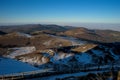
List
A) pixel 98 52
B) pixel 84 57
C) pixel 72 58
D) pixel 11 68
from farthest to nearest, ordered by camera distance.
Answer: pixel 98 52 → pixel 84 57 → pixel 72 58 → pixel 11 68

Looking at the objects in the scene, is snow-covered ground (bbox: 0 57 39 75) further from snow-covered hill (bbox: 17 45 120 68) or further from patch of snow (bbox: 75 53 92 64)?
patch of snow (bbox: 75 53 92 64)

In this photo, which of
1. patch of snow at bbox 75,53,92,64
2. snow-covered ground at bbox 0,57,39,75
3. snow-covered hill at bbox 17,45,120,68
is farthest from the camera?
patch of snow at bbox 75,53,92,64

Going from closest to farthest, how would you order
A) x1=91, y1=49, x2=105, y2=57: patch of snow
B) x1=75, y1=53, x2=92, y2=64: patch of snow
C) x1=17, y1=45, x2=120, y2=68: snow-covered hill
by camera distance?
x1=17, y1=45, x2=120, y2=68: snow-covered hill
x1=75, y1=53, x2=92, y2=64: patch of snow
x1=91, y1=49, x2=105, y2=57: patch of snow

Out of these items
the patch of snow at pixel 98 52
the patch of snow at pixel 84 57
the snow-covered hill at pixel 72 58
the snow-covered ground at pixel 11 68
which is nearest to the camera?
the snow-covered ground at pixel 11 68

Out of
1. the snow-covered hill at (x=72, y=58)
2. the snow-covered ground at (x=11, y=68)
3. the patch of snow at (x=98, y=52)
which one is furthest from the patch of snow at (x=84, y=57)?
the snow-covered ground at (x=11, y=68)

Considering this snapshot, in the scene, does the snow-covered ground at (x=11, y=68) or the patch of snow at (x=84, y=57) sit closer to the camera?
the snow-covered ground at (x=11, y=68)

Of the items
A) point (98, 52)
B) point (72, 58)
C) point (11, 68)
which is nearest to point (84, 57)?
point (72, 58)

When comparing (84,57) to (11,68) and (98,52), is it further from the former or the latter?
(11,68)

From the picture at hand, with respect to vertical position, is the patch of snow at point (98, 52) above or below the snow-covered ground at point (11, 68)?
below

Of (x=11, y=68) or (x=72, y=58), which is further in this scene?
(x=72, y=58)

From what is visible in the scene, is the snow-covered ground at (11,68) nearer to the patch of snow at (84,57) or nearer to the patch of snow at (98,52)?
the patch of snow at (84,57)

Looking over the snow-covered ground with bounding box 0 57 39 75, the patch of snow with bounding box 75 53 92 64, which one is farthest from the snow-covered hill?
the snow-covered ground with bounding box 0 57 39 75
